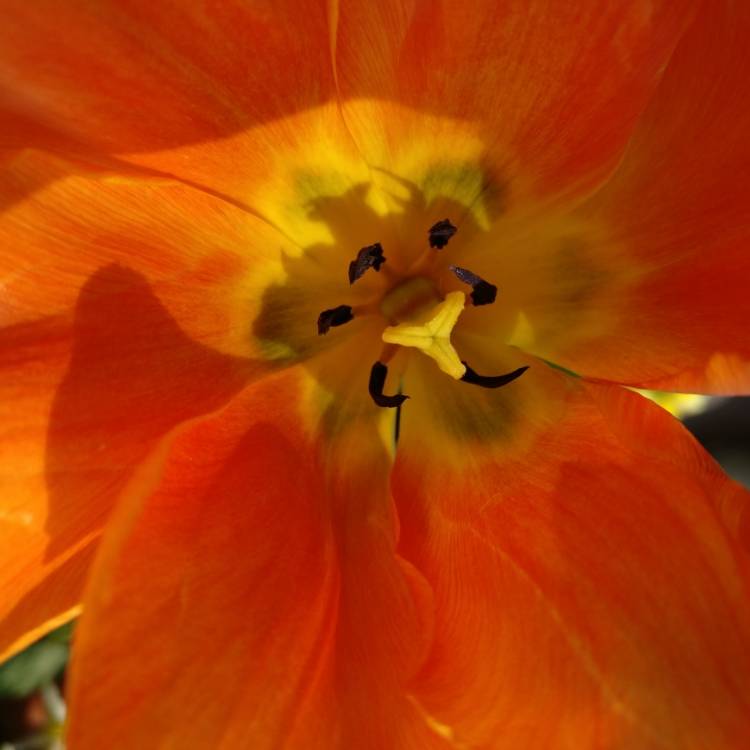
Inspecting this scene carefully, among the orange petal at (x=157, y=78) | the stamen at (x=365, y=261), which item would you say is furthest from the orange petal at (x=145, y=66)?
the stamen at (x=365, y=261)

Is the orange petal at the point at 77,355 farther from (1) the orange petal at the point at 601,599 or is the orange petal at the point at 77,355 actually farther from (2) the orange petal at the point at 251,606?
(1) the orange petal at the point at 601,599

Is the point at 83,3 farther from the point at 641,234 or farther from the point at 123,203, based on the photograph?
the point at 641,234

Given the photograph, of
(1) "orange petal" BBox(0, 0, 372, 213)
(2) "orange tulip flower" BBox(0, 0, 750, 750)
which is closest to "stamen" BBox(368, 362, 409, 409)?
(2) "orange tulip flower" BBox(0, 0, 750, 750)

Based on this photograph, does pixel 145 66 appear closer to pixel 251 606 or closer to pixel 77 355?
pixel 77 355

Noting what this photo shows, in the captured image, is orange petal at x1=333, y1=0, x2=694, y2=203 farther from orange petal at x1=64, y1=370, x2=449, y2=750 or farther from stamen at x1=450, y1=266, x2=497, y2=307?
orange petal at x1=64, y1=370, x2=449, y2=750

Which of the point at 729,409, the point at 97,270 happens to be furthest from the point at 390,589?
the point at 729,409

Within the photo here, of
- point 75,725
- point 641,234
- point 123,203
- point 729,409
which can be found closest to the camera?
point 75,725

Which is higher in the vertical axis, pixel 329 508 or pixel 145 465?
pixel 329 508
